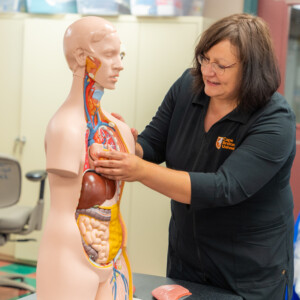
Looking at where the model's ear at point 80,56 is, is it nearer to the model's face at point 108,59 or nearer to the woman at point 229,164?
the model's face at point 108,59

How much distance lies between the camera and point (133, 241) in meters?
3.56

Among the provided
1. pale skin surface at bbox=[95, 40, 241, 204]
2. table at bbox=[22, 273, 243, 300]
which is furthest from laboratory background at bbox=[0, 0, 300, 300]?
pale skin surface at bbox=[95, 40, 241, 204]

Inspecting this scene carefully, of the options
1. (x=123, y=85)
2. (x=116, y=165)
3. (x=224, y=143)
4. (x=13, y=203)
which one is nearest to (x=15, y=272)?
(x=13, y=203)

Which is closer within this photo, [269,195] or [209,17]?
[269,195]

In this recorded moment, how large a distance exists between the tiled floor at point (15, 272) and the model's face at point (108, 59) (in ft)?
7.30

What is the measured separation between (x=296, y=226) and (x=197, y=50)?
0.90 m

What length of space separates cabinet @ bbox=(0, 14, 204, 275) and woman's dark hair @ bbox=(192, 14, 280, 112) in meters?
1.73

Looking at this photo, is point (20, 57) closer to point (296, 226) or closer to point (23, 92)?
point (23, 92)

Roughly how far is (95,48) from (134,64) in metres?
2.15

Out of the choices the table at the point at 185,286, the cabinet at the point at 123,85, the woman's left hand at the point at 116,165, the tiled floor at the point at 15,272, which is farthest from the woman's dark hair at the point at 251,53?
the tiled floor at the point at 15,272

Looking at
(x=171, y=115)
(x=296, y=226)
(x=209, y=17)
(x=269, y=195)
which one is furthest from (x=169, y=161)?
(x=209, y=17)

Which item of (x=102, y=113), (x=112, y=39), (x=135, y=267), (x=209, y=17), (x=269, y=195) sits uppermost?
(x=209, y=17)

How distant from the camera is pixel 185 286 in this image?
5.69ft

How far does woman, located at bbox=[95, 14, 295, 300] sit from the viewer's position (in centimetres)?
150
